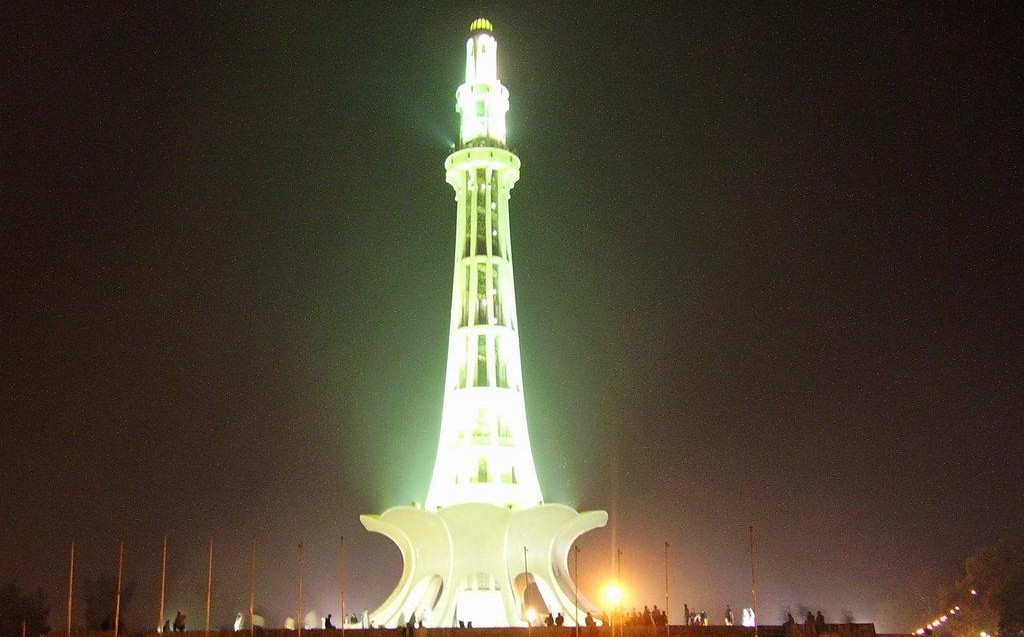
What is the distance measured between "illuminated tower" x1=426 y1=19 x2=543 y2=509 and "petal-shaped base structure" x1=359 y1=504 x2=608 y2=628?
1.43 metres

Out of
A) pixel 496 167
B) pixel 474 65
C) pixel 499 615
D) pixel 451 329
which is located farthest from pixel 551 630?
pixel 474 65

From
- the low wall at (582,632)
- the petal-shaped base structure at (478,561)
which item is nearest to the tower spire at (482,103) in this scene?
the petal-shaped base structure at (478,561)

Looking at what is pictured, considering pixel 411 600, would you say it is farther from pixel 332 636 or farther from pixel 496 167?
pixel 496 167

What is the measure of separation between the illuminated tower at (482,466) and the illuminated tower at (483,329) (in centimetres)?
4

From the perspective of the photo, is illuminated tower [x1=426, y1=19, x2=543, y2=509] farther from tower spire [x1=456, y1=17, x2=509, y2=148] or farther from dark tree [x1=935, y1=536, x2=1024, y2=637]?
dark tree [x1=935, y1=536, x2=1024, y2=637]

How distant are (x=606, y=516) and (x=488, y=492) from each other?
4.24 m

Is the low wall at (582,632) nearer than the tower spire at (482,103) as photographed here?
Yes

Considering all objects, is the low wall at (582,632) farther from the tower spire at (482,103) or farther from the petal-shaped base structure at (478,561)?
the tower spire at (482,103)

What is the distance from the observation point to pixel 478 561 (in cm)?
4812

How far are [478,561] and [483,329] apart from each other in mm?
8555

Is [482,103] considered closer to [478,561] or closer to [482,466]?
[482,466]

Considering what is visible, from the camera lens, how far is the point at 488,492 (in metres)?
49.4

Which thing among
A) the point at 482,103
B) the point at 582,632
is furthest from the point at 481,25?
Result: the point at 582,632

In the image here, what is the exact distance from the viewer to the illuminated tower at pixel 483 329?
50.3 metres
